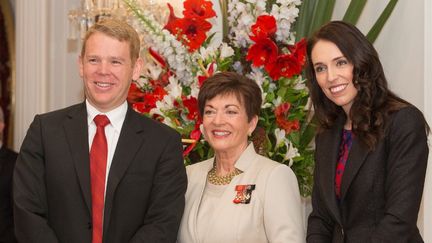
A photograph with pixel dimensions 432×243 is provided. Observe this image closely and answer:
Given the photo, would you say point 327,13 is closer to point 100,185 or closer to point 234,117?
point 234,117

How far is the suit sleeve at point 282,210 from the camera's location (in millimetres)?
2826

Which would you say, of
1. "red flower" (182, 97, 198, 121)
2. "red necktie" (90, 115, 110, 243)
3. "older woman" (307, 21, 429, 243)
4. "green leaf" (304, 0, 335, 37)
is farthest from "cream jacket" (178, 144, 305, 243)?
"green leaf" (304, 0, 335, 37)

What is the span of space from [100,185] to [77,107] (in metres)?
0.37

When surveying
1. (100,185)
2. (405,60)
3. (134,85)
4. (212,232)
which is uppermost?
(405,60)

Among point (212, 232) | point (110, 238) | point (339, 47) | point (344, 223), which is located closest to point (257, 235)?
point (212, 232)

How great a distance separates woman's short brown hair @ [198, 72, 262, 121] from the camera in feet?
9.95

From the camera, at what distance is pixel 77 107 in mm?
2859

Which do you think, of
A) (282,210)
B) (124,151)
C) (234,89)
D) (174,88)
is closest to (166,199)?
(124,151)

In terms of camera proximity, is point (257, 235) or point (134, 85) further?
point (134, 85)

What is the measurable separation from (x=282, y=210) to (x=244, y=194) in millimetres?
185

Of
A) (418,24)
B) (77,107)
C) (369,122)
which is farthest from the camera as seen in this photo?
(418,24)

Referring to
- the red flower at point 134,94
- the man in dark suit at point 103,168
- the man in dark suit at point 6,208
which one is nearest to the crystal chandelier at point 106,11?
the red flower at point 134,94

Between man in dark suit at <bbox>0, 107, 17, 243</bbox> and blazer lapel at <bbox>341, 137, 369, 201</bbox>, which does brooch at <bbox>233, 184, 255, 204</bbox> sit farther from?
man in dark suit at <bbox>0, 107, 17, 243</bbox>

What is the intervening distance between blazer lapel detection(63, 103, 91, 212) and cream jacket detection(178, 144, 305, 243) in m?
0.56
